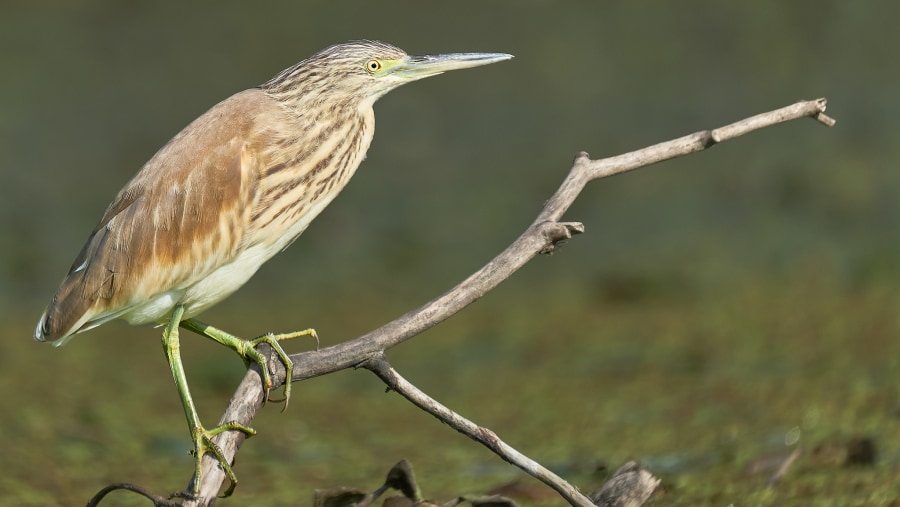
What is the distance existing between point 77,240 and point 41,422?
175 cm

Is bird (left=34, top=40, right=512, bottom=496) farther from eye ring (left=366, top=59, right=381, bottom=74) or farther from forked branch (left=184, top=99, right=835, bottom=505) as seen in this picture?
forked branch (left=184, top=99, right=835, bottom=505)

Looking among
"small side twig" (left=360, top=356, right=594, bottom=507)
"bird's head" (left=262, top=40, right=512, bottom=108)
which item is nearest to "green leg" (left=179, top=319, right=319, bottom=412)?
"small side twig" (left=360, top=356, right=594, bottom=507)

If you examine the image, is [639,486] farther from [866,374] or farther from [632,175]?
[632,175]

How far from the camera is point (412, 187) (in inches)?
215

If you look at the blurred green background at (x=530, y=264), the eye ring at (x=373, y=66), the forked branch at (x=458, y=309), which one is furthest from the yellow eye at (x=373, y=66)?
the blurred green background at (x=530, y=264)

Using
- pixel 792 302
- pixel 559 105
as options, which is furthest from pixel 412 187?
pixel 792 302

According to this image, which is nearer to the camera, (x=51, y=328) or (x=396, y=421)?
(x=51, y=328)

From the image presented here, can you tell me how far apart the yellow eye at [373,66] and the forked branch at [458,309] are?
0.54m

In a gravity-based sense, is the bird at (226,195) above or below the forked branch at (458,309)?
above

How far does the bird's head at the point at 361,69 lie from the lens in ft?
8.16

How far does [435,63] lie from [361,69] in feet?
0.48

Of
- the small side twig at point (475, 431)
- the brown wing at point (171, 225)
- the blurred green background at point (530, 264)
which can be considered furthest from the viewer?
the blurred green background at point (530, 264)

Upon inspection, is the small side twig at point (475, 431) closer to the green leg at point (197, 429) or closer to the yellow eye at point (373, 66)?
the green leg at point (197, 429)

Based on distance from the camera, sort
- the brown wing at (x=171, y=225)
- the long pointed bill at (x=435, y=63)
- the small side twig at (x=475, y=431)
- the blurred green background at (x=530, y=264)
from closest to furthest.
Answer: the small side twig at (x=475, y=431), the brown wing at (x=171, y=225), the long pointed bill at (x=435, y=63), the blurred green background at (x=530, y=264)
